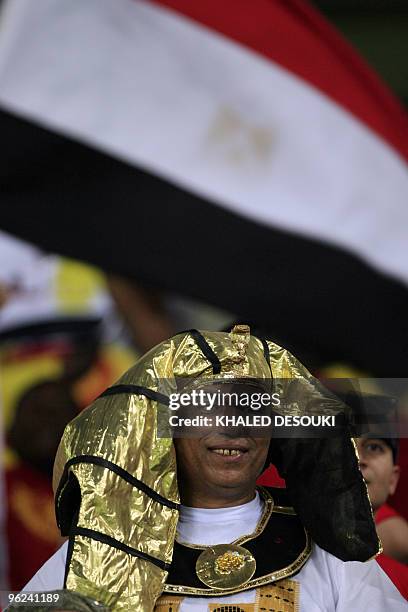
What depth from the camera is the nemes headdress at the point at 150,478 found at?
2.73 meters

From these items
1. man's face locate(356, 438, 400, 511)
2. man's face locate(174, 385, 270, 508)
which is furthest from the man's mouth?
man's face locate(356, 438, 400, 511)

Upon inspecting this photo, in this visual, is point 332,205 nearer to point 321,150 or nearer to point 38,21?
point 321,150

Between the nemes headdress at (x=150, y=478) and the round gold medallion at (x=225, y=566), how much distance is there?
78 mm

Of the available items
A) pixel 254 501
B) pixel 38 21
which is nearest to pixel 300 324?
pixel 38 21

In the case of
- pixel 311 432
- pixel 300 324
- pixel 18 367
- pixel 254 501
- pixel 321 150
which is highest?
pixel 311 432

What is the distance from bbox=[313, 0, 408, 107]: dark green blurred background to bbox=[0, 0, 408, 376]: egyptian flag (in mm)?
765

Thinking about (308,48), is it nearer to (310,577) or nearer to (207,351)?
(207,351)

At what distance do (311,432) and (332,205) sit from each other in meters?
3.67

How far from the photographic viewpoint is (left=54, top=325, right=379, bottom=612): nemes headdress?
2729mm

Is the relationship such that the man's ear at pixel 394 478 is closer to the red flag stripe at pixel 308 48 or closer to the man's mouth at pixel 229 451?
the man's mouth at pixel 229 451

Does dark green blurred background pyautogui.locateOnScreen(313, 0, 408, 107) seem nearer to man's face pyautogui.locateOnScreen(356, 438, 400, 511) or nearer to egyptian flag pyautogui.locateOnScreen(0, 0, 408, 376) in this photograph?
egyptian flag pyautogui.locateOnScreen(0, 0, 408, 376)

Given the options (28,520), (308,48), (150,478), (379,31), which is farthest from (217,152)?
(150,478)

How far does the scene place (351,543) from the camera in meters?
2.79

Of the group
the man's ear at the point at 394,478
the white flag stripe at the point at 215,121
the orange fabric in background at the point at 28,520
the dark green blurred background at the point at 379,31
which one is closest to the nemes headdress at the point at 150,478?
the man's ear at the point at 394,478
